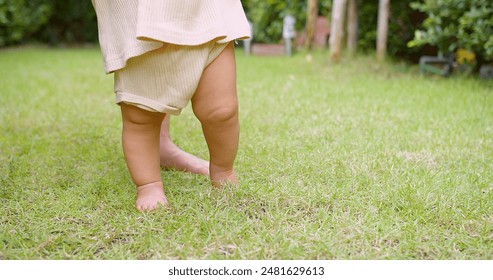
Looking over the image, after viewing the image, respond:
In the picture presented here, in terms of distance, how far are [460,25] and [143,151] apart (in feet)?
10.4

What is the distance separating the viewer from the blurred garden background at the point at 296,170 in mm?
1396

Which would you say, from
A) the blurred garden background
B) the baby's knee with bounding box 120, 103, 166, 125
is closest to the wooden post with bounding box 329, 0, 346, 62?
the blurred garden background

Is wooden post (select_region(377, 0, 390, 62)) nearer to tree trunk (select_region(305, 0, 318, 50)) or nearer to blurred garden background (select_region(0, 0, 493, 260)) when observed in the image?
blurred garden background (select_region(0, 0, 493, 260))

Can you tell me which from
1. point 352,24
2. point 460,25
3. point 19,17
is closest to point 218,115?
point 460,25

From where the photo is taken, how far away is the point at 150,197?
63.9 inches

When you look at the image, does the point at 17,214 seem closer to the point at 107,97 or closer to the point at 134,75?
the point at 134,75

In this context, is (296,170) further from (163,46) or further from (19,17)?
(19,17)

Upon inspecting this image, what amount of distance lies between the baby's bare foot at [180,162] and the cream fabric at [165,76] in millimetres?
473

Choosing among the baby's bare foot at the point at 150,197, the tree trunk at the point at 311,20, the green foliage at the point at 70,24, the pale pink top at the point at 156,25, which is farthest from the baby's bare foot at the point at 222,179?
the green foliage at the point at 70,24

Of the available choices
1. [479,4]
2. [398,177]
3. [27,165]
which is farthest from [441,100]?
[27,165]

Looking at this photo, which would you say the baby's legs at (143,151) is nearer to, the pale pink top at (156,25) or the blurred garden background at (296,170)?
the blurred garden background at (296,170)

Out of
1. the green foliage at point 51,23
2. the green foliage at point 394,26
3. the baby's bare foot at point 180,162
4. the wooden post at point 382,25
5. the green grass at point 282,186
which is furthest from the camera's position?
the green foliage at point 51,23

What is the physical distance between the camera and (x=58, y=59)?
21.8ft

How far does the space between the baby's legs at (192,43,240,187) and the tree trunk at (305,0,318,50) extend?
472 centimetres
